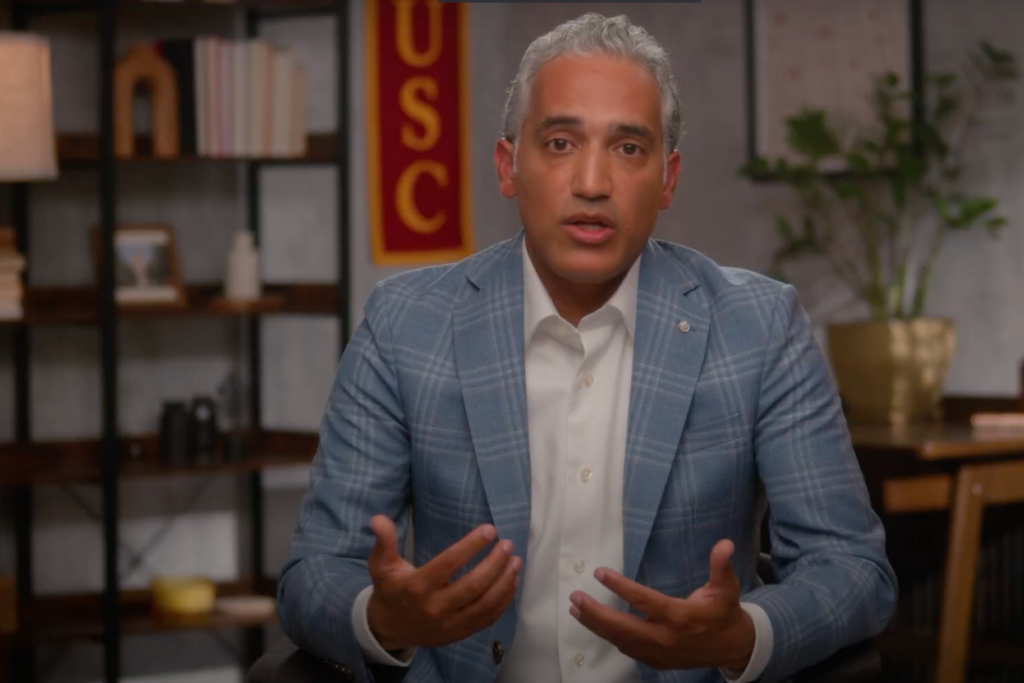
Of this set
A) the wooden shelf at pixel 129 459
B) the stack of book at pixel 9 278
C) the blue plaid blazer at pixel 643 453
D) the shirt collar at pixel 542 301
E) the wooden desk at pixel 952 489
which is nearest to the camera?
the blue plaid blazer at pixel 643 453

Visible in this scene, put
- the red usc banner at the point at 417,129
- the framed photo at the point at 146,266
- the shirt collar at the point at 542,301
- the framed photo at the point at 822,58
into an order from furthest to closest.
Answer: the red usc banner at the point at 417,129
the framed photo at the point at 822,58
the framed photo at the point at 146,266
the shirt collar at the point at 542,301

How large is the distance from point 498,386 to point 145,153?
2.50 m

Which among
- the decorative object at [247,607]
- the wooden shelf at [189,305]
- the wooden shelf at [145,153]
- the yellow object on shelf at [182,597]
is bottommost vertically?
the decorative object at [247,607]

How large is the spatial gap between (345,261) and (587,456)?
2.35 m

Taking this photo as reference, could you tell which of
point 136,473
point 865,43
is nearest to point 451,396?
point 136,473

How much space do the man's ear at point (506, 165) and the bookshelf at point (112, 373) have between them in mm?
2093

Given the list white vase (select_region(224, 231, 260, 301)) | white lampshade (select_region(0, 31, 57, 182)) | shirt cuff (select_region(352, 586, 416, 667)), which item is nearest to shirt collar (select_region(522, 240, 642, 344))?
shirt cuff (select_region(352, 586, 416, 667))

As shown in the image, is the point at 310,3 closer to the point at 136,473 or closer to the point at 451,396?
the point at 136,473

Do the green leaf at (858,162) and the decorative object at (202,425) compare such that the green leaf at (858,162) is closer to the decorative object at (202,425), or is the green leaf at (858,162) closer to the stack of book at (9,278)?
the decorative object at (202,425)

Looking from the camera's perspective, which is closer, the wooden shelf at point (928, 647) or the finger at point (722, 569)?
the finger at point (722, 569)

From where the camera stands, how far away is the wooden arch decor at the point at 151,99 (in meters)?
3.82

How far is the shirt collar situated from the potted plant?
2.08 meters

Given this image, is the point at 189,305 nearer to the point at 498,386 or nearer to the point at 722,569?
the point at 498,386

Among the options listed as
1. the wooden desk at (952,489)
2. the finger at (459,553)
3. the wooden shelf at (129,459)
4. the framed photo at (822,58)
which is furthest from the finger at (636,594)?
the framed photo at (822,58)
